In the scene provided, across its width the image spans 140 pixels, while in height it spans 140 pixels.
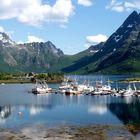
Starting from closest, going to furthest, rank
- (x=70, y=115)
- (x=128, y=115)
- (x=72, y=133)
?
(x=72, y=133) → (x=128, y=115) → (x=70, y=115)

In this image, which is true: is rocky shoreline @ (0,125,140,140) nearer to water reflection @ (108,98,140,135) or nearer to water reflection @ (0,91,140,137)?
water reflection @ (108,98,140,135)

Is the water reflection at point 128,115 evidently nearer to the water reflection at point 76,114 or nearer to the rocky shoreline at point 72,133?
the water reflection at point 76,114

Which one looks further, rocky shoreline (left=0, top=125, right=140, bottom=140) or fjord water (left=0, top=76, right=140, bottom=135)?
fjord water (left=0, top=76, right=140, bottom=135)

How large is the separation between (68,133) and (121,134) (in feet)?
37.1

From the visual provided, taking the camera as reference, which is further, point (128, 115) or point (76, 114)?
point (76, 114)

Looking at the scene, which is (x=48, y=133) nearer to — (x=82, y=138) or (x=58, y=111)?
(x=82, y=138)

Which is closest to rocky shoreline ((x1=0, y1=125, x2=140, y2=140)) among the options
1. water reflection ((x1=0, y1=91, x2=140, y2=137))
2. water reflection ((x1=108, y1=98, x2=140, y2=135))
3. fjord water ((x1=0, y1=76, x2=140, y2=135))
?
water reflection ((x1=108, y1=98, x2=140, y2=135))

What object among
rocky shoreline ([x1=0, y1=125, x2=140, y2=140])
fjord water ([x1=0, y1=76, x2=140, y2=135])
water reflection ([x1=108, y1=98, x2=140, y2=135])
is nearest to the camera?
rocky shoreline ([x1=0, y1=125, x2=140, y2=140])

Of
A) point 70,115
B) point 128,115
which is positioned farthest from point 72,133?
point 128,115

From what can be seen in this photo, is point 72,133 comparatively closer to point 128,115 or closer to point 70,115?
point 70,115

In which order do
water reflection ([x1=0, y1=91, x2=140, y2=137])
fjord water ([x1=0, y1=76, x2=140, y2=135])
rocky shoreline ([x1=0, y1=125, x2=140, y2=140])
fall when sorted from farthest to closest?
water reflection ([x1=0, y1=91, x2=140, y2=137]) < fjord water ([x1=0, y1=76, x2=140, y2=135]) < rocky shoreline ([x1=0, y1=125, x2=140, y2=140])

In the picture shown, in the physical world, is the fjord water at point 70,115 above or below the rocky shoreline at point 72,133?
above

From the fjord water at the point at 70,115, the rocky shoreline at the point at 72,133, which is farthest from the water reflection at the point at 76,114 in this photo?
the rocky shoreline at the point at 72,133

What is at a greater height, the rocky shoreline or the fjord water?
the fjord water
